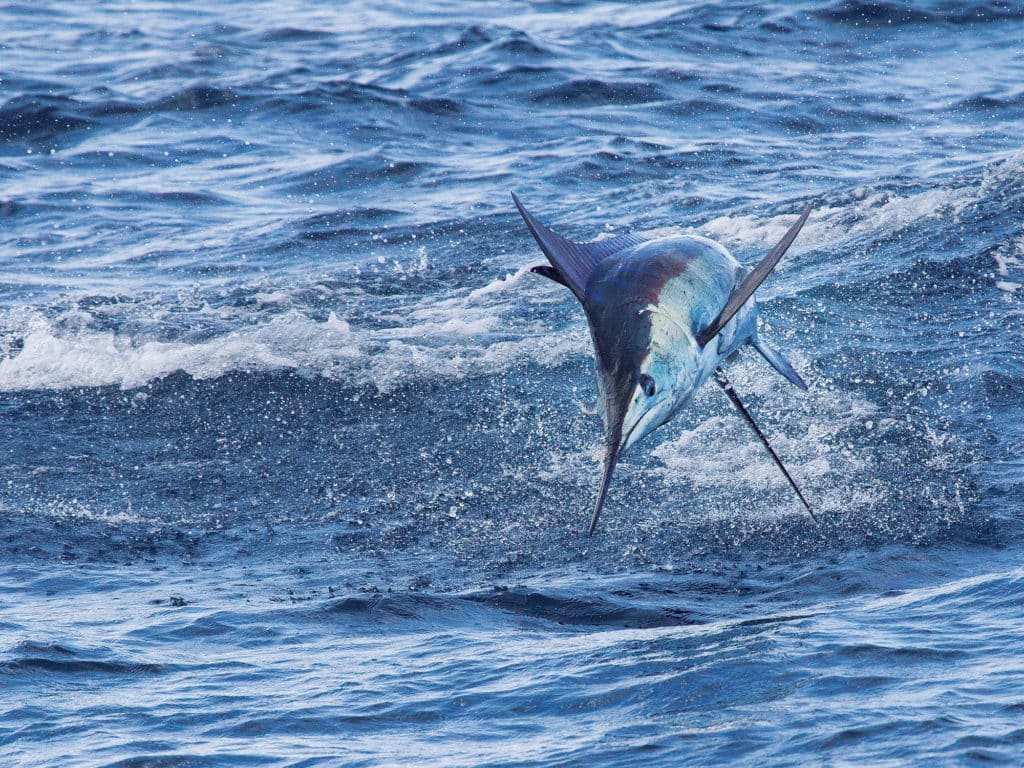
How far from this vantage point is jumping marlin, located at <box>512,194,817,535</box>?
402cm

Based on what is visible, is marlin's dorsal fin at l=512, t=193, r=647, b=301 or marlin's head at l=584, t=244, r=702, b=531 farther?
marlin's dorsal fin at l=512, t=193, r=647, b=301

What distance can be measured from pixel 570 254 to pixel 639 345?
1.74ft

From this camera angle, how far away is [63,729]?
456 cm

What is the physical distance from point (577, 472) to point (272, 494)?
156 cm

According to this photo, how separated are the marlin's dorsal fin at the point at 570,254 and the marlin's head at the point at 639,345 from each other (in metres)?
0.04

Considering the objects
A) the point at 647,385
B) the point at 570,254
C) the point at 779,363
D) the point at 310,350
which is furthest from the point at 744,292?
the point at 310,350

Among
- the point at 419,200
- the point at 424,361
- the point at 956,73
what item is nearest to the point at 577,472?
the point at 424,361

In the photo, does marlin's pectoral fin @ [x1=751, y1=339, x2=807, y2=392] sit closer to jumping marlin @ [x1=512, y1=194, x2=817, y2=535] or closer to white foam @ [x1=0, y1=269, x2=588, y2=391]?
jumping marlin @ [x1=512, y1=194, x2=817, y2=535]

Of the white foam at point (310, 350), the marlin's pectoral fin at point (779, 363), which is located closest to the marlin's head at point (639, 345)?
the marlin's pectoral fin at point (779, 363)

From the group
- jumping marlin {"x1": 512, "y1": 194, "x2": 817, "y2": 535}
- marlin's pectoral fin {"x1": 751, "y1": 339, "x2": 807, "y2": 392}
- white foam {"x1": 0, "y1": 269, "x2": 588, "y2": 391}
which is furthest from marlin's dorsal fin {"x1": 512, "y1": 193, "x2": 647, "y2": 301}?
white foam {"x1": 0, "y1": 269, "x2": 588, "y2": 391}

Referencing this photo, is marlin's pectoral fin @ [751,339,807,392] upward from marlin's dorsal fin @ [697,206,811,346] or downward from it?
downward

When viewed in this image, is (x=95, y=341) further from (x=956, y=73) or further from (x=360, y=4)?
(x=360, y=4)

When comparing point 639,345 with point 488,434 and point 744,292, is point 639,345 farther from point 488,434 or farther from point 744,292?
point 488,434

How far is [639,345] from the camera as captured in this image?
409 centimetres
